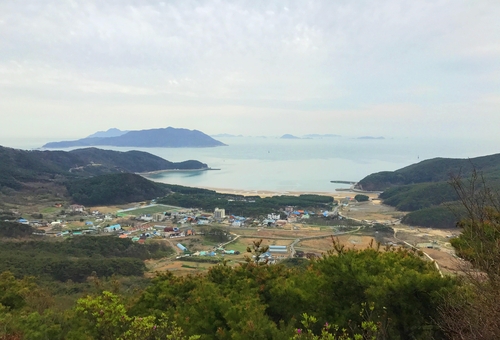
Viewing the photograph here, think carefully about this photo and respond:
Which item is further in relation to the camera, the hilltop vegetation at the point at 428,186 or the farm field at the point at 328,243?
the hilltop vegetation at the point at 428,186

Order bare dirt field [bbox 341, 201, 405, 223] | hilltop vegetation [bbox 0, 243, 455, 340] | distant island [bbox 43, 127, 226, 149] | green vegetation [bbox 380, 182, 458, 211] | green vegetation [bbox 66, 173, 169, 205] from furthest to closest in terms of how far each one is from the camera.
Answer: distant island [bbox 43, 127, 226, 149] → green vegetation [bbox 66, 173, 169, 205] → green vegetation [bbox 380, 182, 458, 211] → bare dirt field [bbox 341, 201, 405, 223] → hilltop vegetation [bbox 0, 243, 455, 340]

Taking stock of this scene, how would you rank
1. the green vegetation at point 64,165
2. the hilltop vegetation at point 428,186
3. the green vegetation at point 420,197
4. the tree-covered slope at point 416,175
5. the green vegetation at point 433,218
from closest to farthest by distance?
1. the green vegetation at point 433,218
2. the hilltop vegetation at point 428,186
3. the green vegetation at point 420,197
4. the green vegetation at point 64,165
5. the tree-covered slope at point 416,175

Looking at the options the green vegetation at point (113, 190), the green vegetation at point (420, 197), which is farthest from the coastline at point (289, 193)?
the green vegetation at point (113, 190)

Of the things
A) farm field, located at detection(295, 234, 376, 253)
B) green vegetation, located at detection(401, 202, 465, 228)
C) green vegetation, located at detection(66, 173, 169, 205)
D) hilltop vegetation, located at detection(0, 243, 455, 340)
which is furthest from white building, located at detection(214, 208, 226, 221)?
hilltop vegetation, located at detection(0, 243, 455, 340)

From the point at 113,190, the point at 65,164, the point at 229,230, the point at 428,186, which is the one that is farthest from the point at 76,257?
the point at 65,164

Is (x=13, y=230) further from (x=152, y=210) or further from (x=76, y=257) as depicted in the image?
(x=152, y=210)

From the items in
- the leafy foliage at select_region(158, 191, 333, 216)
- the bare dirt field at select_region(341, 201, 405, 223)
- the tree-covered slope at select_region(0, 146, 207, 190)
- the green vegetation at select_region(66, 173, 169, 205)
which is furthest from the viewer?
the tree-covered slope at select_region(0, 146, 207, 190)

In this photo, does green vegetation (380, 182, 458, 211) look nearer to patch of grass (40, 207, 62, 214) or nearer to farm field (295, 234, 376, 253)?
farm field (295, 234, 376, 253)

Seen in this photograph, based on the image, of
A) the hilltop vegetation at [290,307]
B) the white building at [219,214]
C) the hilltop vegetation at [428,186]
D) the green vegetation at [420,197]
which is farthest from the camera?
the green vegetation at [420,197]

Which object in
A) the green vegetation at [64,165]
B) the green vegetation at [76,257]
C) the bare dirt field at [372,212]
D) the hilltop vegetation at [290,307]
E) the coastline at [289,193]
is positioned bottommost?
the green vegetation at [76,257]

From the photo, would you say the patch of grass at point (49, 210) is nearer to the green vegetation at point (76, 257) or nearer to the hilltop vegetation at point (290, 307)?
the green vegetation at point (76, 257)

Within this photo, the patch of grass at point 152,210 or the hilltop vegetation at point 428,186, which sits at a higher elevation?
the hilltop vegetation at point 428,186
